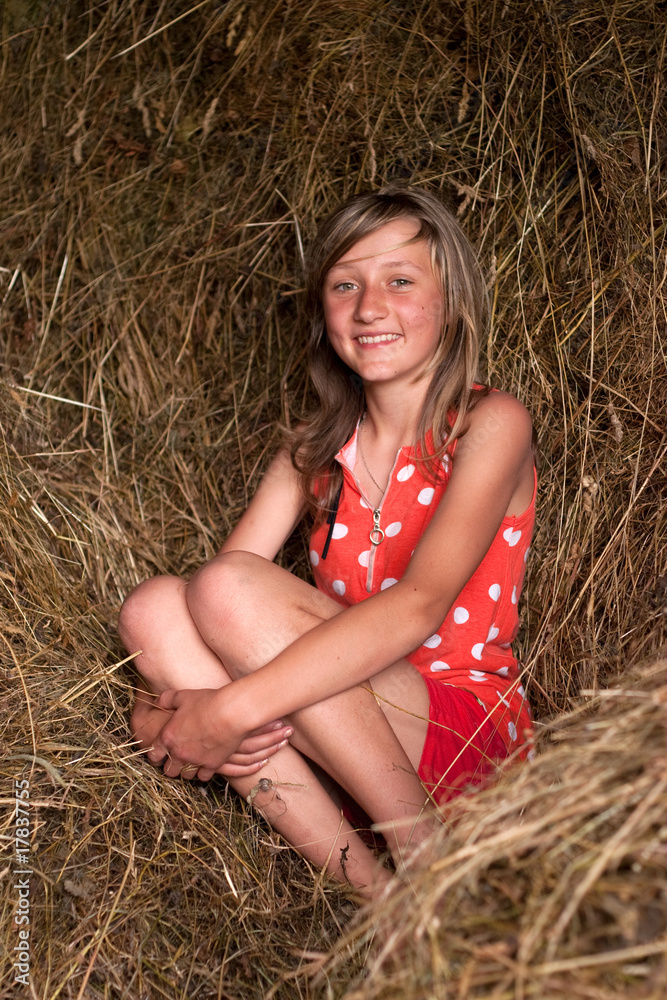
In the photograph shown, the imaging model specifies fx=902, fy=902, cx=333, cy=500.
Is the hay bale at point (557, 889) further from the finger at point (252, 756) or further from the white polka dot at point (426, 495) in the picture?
the white polka dot at point (426, 495)

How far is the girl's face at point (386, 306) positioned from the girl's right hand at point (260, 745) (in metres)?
0.67

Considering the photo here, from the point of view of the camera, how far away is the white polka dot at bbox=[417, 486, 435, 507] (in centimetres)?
169

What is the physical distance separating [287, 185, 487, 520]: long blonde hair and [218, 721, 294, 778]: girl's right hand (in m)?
0.51

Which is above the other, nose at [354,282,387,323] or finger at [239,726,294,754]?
nose at [354,282,387,323]

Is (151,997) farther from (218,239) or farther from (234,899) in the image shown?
(218,239)

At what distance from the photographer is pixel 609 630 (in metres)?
1.73

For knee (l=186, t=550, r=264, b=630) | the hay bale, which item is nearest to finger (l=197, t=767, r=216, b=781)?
knee (l=186, t=550, r=264, b=630)

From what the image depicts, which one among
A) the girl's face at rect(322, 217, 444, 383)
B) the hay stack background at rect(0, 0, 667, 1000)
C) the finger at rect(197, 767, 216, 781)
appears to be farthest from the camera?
the girl's face at rect(322, 217, 444, 383)

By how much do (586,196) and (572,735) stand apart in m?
1.42

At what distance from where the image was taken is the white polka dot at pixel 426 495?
5.55ft

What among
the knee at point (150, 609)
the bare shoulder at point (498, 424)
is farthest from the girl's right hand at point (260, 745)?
the bare shoulder at point (498, 424)

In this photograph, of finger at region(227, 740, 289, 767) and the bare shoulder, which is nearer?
finger at region(227, 740, 289, 767)

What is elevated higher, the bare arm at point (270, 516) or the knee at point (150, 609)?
the bare arm at point (270, 516)

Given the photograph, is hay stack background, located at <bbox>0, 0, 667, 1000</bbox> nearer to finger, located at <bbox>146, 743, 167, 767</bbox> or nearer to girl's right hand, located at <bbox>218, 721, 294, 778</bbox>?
finger, located at <bbox>146, 743, 167, 767</bbox>
